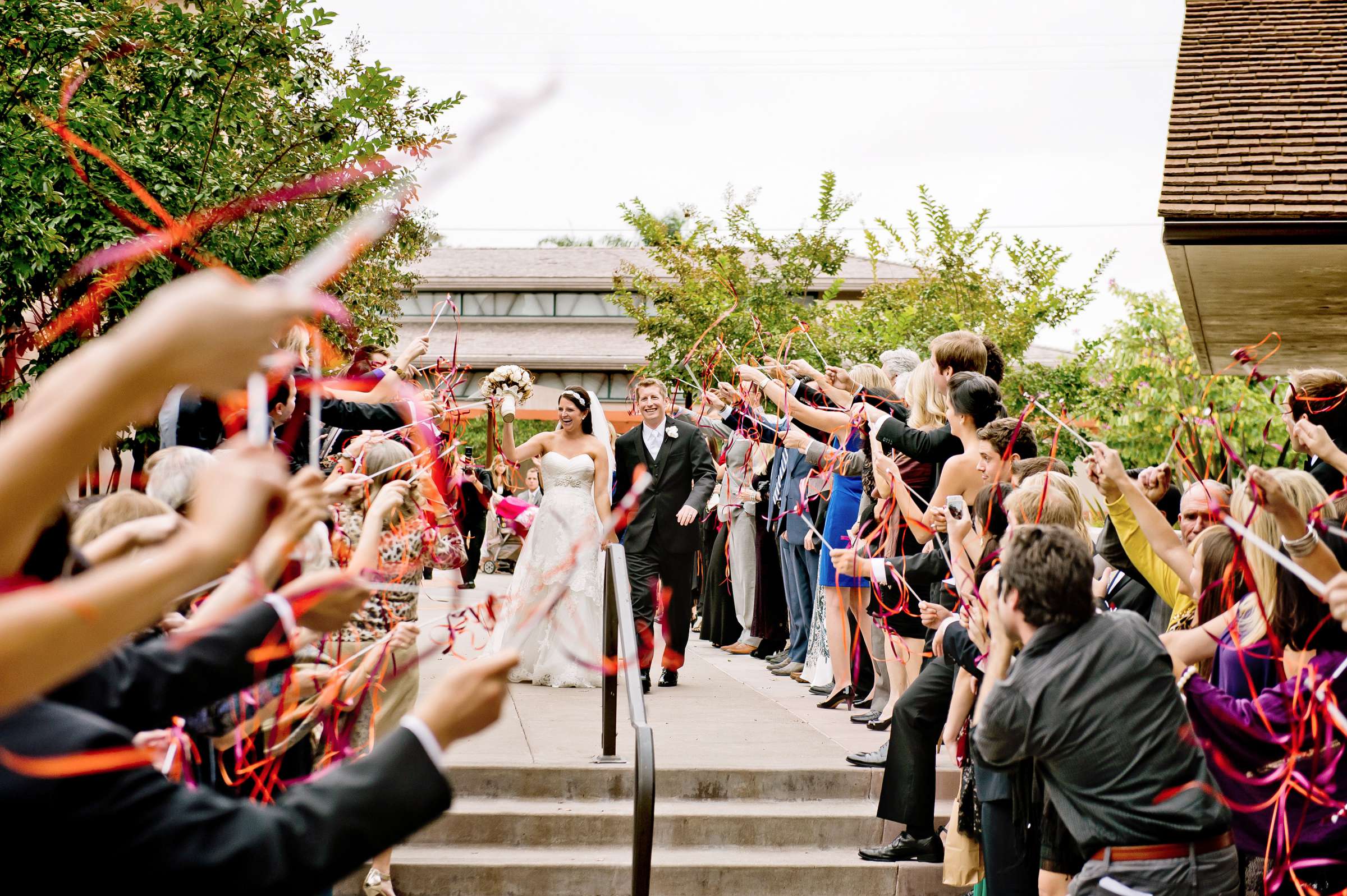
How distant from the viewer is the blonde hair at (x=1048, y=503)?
4.71m

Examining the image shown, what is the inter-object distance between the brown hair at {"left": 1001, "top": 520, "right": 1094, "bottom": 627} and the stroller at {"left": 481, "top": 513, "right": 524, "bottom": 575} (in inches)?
554

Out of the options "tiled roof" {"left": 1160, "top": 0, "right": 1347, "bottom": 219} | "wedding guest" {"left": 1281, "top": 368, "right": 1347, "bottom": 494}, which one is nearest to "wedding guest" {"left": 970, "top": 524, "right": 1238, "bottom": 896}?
"wedding guest" {"left": 1281, "top": 368, "right": 1347, "bottom": 494}

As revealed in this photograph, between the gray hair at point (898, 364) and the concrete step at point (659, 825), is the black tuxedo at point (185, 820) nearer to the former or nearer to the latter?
the concrete step at point (659, 825)

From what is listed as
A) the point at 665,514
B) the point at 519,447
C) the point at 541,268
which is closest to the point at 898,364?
the point at 665,514

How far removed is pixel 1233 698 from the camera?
4.11m

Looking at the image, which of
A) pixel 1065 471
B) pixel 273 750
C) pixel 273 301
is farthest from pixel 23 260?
pixel 273 301

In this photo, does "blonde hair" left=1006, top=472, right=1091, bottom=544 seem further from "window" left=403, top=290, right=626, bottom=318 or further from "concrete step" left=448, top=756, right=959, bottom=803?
"window" left=403, top=290, right=626, bottom=318

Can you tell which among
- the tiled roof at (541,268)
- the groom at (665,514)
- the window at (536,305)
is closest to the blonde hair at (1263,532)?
the groom at (665,514)

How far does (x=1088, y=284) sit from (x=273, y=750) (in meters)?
17.7

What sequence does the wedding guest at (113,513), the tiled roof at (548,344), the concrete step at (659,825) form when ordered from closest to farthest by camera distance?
the wedding guest at (113,513) < the concrete step at (659,825) < the tiled roof at (548,344)

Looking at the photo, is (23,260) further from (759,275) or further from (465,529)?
(759,275)

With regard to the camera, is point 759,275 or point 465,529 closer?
point 465,529

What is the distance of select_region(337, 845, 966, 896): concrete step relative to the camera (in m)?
5.96

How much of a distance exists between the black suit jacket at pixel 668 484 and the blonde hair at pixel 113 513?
6213mm
